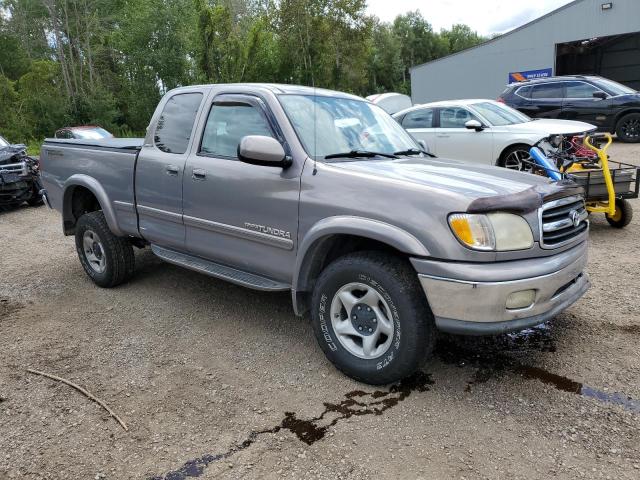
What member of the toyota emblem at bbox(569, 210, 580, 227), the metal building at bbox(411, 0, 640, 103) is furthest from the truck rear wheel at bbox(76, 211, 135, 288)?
the metal building at bbox(411, 0, 640, 103)

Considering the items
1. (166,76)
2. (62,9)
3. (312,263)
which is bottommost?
(312,263)

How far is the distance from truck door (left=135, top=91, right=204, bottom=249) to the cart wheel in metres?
5.35

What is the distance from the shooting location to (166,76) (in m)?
30.9

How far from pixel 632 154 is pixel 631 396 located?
11.4m

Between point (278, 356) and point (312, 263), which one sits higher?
point (312, 263)

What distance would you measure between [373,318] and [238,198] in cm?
134

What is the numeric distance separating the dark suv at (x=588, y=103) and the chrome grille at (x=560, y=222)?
11.9 metres

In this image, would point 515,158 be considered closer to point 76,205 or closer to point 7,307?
point 76,205

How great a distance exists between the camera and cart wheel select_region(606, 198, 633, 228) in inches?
258

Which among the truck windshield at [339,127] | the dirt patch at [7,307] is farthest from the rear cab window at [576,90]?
the dirt patch at [7,307]

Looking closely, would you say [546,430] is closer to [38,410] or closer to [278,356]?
[278,356]

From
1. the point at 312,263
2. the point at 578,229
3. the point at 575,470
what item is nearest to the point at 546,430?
the point at 575,470

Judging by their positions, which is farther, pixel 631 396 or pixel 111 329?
pixel 111 329

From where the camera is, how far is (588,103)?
45.5 ft
